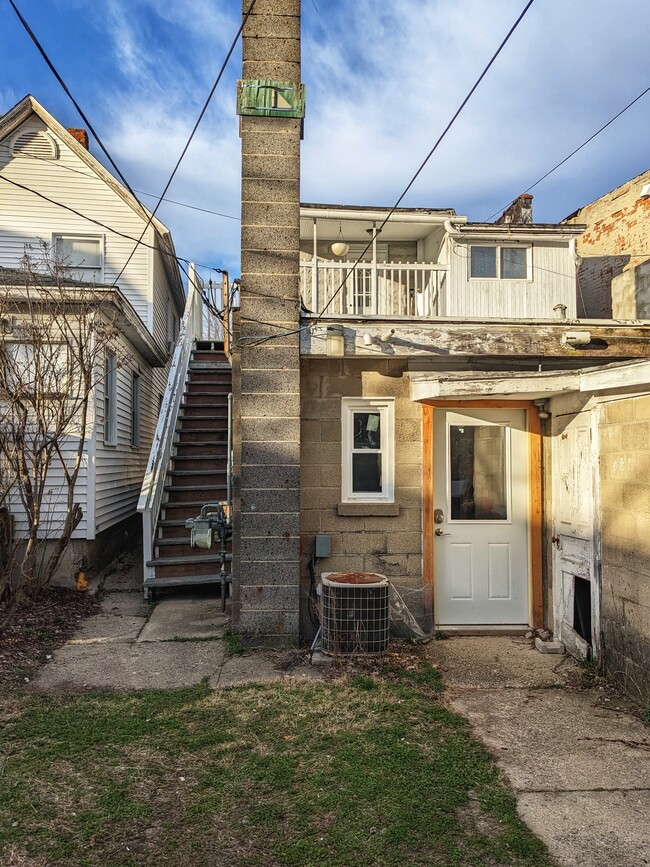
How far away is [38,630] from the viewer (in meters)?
6.25

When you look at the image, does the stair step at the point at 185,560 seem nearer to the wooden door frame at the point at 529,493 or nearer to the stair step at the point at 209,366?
the wooden door frame at the point at 529,493

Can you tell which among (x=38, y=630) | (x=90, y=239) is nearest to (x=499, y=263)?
(x=90, y=239)

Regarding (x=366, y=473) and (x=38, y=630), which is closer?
(x=366, y=473)

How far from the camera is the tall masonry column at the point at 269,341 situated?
5.62 m

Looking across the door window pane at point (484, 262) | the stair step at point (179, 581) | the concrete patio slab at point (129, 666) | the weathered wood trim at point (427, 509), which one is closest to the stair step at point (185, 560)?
the stair step at point (179, 581)

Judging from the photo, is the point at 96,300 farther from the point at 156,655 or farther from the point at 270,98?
the point at 156,655

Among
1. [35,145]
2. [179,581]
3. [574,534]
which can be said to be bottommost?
[179,581]

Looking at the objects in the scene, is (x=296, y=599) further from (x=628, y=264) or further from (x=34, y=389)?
(x=628, y=264)

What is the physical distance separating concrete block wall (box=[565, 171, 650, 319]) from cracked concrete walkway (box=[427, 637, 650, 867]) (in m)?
12.4

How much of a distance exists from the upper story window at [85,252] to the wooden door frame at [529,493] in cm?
896

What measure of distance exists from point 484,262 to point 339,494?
9.91 metres

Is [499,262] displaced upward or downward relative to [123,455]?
upward

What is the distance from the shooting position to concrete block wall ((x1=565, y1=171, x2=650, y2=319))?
49.9ft

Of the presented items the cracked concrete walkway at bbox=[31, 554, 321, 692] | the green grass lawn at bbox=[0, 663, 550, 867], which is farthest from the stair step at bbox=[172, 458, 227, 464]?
the green grass lawn at bbox=[0, 663, 550, 867]
